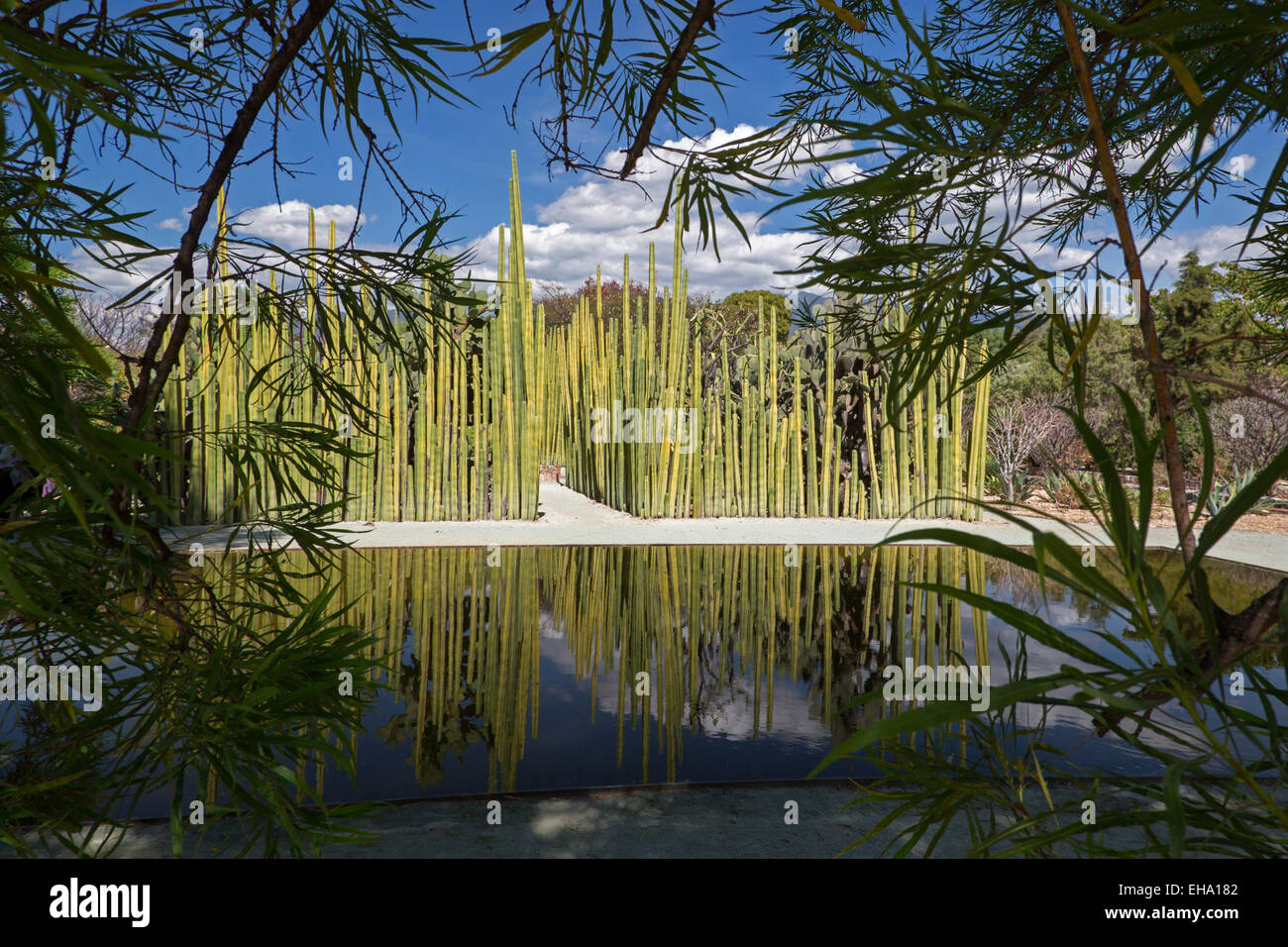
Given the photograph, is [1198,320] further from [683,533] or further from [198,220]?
[198,220]

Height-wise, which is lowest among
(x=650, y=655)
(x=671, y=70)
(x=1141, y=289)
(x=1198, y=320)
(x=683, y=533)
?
(x=650, y=655)

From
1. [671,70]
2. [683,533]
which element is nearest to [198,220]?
[671,70]

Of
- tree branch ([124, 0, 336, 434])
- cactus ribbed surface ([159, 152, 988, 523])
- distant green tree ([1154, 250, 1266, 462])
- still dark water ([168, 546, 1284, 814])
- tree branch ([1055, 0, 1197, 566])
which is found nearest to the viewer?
tree branch ([1055, 0, 1197, 566])

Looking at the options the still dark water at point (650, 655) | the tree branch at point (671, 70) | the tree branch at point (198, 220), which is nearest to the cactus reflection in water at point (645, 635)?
the still dark water at point (650, 655)

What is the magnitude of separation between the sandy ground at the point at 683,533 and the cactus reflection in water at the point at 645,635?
1.07 ft

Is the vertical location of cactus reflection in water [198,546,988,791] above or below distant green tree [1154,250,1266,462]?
below

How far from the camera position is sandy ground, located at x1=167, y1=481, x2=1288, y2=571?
14.5 feet

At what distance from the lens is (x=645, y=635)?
2820 millimetres

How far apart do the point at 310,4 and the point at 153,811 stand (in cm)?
150

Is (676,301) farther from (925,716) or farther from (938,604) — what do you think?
(925,716)

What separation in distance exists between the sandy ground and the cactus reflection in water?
12.8 inches

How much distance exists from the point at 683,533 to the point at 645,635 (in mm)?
2288

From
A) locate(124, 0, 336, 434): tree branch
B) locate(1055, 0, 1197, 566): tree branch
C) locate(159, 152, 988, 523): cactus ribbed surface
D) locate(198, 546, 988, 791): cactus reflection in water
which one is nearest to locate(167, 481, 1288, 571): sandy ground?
locate(159, 152, 988, 523): cactus ribbed surface

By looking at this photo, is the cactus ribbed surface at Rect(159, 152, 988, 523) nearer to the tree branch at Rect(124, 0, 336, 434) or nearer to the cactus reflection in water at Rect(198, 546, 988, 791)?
the cactus reflection in water at Rect(198, 546, 988, 791)
